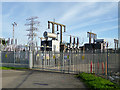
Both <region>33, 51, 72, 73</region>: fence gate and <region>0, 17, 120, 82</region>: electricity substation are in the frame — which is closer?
<region>0, 17, 120, 82</region>: electricity substation

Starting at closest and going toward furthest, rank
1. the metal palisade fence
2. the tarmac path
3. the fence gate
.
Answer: the tarmac path < the metal palisade fence < the fence gate

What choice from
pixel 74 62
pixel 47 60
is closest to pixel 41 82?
pixel 74 62

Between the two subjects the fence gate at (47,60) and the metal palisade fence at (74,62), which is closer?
the metal palisade fence at (74,62)

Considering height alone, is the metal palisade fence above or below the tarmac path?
above

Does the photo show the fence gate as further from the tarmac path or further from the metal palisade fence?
the tarmac path

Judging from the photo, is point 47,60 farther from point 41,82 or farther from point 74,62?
point 41,82

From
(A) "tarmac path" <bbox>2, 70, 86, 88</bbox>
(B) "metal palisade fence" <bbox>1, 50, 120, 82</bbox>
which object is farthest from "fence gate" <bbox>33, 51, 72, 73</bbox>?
(A) "tarmac path" <bbox>2, 70, 86, 88</bbox>

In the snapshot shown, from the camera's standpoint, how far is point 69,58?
50.3 ft

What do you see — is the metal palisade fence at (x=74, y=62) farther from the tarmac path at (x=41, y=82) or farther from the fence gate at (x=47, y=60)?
the tarmac path at (x=41, y=82)

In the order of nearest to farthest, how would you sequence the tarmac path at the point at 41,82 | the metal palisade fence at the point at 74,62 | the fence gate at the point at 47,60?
the tarmac path at the point at 41,82 → the metal palisade fence at the point at 74,62 → the fence gate at the point at 47,60

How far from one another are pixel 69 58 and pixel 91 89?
7659 mm

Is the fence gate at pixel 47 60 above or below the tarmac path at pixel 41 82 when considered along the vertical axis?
above

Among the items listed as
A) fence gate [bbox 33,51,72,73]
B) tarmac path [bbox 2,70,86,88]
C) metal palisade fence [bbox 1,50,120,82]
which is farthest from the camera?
fence gate [bbox 33,51,72,73]

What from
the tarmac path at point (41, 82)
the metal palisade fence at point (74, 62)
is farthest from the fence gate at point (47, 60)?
the tarmac path at point (41, 82)
